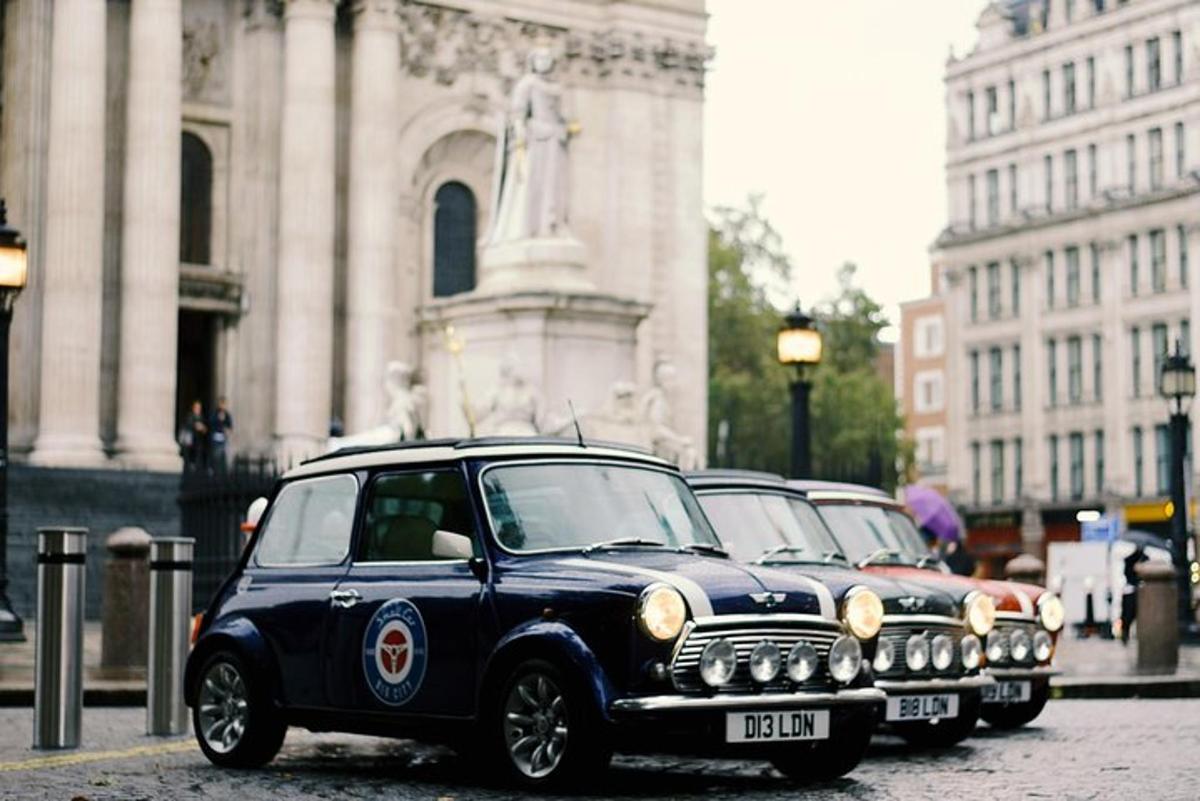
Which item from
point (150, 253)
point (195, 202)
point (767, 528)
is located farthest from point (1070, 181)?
point (767, 528)

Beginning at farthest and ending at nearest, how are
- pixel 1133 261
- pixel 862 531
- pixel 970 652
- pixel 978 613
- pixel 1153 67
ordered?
1. pixel 1133 261
2. pixel 1153 67
3. pixel 862 531
4. pixel 978 613
5. pixel 970 652

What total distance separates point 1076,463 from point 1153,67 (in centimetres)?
1464

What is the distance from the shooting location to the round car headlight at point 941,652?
14922mm

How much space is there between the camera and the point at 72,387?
42.8 m

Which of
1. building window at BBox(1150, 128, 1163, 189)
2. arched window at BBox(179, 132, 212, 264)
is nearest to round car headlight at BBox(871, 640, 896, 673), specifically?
arched window at BBox(179, 132, 212, 264)

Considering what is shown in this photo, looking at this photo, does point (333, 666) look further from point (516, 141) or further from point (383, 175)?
point (383, 175)

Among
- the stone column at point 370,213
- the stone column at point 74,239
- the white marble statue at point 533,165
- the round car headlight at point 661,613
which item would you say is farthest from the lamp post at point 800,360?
the stone column at point 370,213

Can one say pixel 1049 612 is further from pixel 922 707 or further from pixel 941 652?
pixel 922 707

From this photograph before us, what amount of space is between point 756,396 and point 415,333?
34073 millimetres

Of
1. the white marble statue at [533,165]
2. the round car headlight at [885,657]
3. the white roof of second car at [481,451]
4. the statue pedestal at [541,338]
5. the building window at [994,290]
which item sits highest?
the building window at [994,290]

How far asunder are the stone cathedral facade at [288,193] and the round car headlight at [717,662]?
25.0 m

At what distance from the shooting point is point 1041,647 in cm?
1733

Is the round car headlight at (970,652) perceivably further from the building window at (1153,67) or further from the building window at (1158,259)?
the building window at (1153,67)

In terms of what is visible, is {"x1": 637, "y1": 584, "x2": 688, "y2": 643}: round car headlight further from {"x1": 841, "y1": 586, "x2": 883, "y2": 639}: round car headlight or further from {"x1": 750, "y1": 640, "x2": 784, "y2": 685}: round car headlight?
{"x1": 841, "y1": 586, "x2": 883, "y2": 639}: round car headlight
